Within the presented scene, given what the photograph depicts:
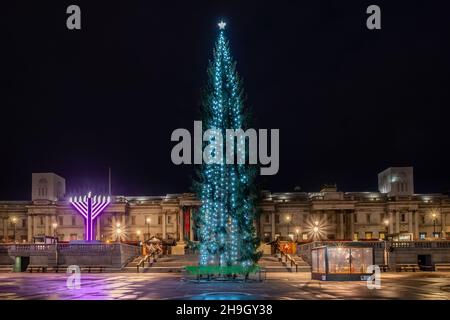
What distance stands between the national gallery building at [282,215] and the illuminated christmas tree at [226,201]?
102912 mm

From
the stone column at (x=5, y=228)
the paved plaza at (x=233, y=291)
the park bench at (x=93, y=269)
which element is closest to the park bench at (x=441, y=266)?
the paved plaza at (x=233, y=291)

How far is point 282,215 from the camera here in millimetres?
157750

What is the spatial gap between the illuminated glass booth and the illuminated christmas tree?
4.90 m

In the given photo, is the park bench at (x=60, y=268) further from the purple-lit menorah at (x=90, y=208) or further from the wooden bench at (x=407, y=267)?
the wooden bench at (x=407, y=267)

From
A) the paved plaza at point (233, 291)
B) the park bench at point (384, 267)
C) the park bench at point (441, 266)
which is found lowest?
the park bench at point (441, 266)

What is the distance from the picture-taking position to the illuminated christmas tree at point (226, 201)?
46000mm

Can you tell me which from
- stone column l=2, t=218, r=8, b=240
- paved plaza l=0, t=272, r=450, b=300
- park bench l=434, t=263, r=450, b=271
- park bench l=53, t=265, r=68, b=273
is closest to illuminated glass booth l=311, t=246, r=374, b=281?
paved plaza l=0, t=272, r=450, b=300

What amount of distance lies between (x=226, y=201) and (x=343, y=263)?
30.1 ft

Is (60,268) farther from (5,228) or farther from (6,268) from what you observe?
(5,228)

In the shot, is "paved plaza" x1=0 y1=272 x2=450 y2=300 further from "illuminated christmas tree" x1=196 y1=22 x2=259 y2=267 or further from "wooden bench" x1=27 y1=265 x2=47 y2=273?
"wooden bench" x1=27 y1=265 x2=47 y2=273
